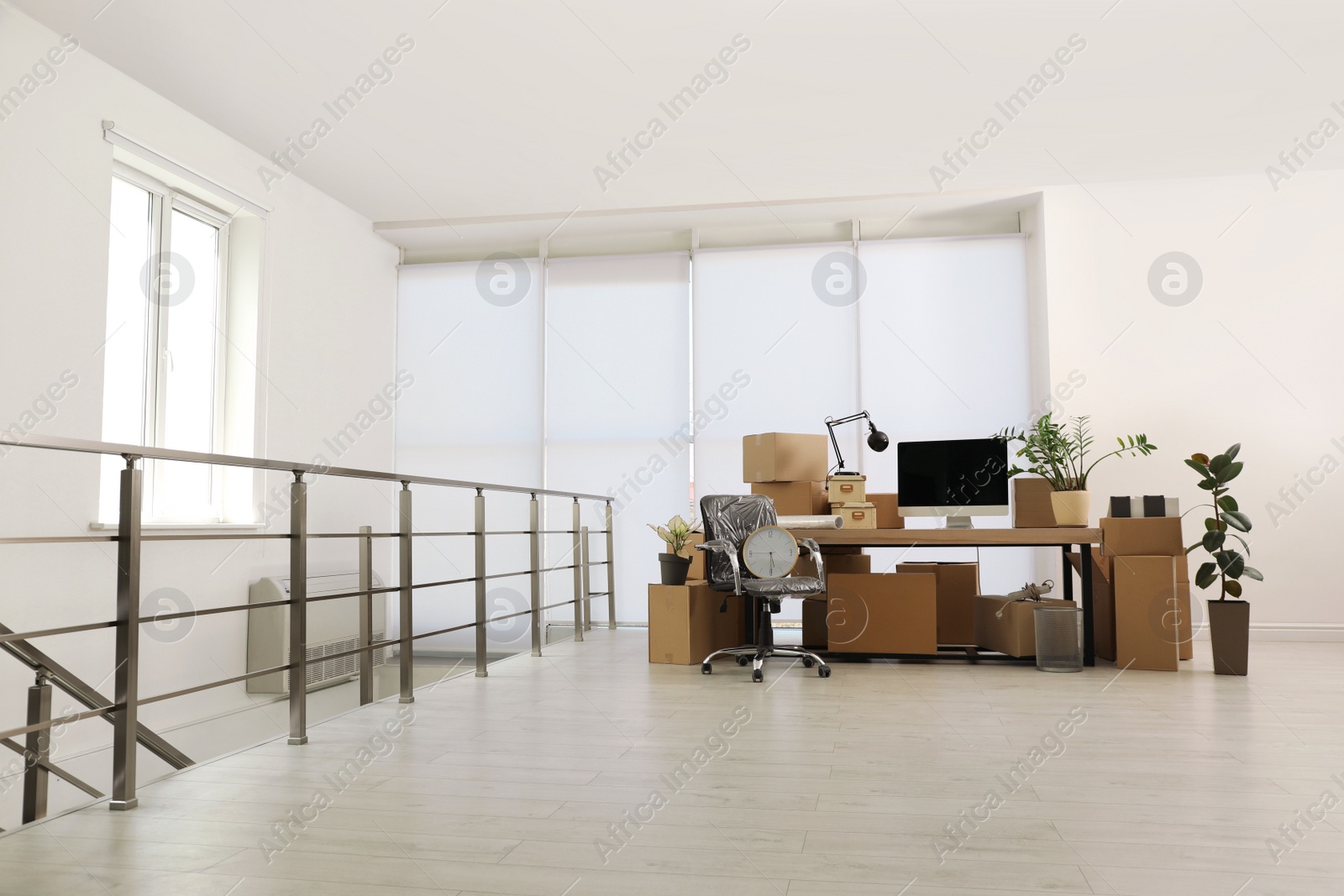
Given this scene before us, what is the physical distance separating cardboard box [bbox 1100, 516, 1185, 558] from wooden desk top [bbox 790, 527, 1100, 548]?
0.14 metres

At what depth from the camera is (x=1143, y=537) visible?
4.20 meters

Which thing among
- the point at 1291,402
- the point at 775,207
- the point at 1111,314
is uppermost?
the point at 775,207

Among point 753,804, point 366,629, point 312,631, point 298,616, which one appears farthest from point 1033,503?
point 312,631

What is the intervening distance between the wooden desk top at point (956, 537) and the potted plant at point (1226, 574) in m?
0.52

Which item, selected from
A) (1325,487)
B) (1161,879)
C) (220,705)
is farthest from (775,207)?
(1161,879)

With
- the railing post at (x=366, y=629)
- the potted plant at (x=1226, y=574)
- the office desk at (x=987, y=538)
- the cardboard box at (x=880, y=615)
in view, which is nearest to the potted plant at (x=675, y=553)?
the office desk at (x=987, y=538)

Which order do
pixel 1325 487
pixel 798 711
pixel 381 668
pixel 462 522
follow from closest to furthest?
pixel 798 711, pixel 1325 487, pixel 381 668, pixel 462 522

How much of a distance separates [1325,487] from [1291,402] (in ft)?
1.73

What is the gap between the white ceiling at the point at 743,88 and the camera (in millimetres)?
3732

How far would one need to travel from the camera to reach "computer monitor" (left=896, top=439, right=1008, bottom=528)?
442cm

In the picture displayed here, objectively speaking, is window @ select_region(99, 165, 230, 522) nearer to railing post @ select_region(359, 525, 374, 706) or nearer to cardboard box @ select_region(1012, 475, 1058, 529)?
railing post @ select_region(359, 525, 374, 706)

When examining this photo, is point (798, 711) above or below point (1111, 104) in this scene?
below

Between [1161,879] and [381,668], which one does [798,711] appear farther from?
[381,668]

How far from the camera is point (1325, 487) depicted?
210 inches
